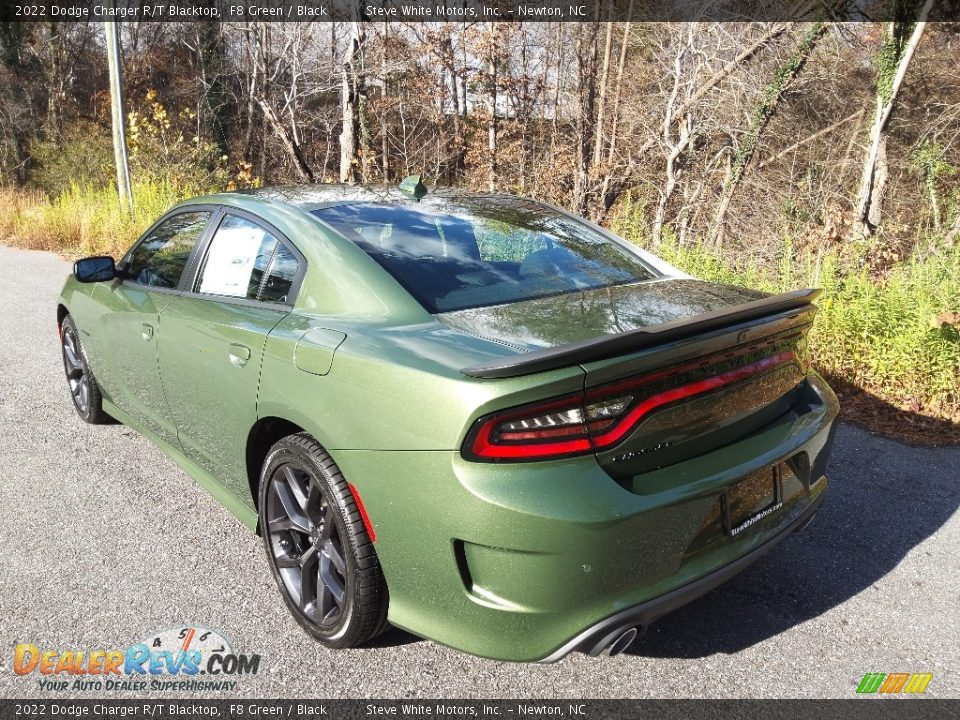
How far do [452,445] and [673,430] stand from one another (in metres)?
0.65

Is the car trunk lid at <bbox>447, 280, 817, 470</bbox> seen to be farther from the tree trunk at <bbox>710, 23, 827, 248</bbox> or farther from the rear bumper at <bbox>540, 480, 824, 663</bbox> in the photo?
the tree trunk at <bbox>710, 23, 827, 248</bbox>

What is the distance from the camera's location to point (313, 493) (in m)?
2.47

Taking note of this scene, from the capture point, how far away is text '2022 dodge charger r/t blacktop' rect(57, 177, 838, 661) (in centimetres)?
194

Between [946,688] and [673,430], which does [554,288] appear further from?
[946,688]

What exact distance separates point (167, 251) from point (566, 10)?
16888 mm

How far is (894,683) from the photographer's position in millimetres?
2299

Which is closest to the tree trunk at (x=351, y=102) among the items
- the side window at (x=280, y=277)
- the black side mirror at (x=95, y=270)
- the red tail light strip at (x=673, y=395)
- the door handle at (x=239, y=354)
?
the black side mirror at (x=95, y=270)

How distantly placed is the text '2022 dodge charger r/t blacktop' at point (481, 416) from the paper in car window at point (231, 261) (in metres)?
0.01

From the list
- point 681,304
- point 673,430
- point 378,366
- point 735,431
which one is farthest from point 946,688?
point 378,366

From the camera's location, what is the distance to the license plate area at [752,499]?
2.18 m

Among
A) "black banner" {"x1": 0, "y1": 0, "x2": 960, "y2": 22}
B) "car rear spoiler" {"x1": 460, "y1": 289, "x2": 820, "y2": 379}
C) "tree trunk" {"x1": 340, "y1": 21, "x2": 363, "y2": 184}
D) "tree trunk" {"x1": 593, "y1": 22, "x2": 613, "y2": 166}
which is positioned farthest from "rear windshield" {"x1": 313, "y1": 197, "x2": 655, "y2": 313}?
"tree trunk" {"x1": 593, "y1": 22, "x2": 613, "y2": 166}

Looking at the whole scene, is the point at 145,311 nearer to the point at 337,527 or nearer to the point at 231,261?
the point at 231,261

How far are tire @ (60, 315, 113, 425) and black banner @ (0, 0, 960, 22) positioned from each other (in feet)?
33.6

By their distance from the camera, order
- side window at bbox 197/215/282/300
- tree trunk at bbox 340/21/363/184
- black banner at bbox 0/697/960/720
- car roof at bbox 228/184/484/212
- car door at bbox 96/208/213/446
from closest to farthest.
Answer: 1. black banner at bbox 0/697/960/720
2. side window at bbox 197/215/282/300
3. car roof at bbox 228/184/484/212
4. car door at bbox 96/208/213/446
5. tree trunk at bbox 340/21/363/184
